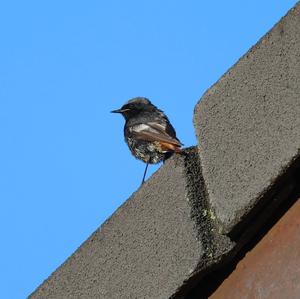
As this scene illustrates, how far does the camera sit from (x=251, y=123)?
3760 mm

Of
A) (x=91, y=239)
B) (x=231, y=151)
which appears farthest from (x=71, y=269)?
(x=231, y=151)

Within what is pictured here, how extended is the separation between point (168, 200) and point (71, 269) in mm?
615

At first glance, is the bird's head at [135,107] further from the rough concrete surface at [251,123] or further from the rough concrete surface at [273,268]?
the rough concrete surface at [273,268]

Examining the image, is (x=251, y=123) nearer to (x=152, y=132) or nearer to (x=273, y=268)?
(x=273, y=268)

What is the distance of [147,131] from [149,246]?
5.63 m

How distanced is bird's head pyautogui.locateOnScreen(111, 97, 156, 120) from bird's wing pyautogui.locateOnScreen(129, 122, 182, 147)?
1.97 feet

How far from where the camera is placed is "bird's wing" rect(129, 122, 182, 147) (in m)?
8.72

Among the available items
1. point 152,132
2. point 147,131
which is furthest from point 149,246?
point 147,131

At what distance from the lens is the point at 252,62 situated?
3.80 meters

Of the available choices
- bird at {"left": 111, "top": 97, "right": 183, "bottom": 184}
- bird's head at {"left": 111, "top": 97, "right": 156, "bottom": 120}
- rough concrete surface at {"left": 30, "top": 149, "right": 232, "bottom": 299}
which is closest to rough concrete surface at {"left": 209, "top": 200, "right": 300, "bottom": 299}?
rough concrete surface at {"left": 30, "top": 149, "right": 232, "bottom": 299}

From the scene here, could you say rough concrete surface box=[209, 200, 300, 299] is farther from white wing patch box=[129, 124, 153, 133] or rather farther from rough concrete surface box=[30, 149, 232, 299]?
white wing patch box=[129, 124, 153, 133]

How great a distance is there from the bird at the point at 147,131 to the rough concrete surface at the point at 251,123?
13.7 feet

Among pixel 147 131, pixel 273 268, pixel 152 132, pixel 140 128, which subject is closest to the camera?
pixel 273 268

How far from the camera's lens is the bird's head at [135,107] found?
10797mm
